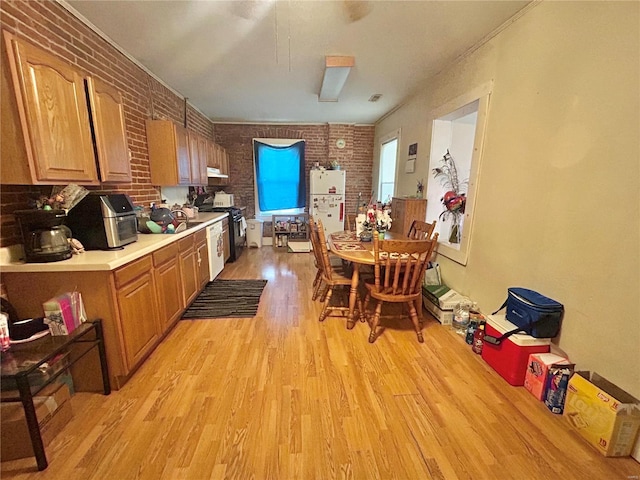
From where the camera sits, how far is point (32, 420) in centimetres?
130

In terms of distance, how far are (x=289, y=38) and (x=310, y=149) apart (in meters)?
3.69

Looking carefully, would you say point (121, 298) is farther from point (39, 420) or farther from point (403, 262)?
point (403, 262)

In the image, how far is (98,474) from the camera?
4.35 ft

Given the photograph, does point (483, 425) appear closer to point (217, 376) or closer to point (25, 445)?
point (217, 376)

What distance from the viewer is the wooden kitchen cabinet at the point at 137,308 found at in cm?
182

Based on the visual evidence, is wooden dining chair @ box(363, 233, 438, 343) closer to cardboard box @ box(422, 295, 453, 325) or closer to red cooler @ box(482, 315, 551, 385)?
cardboard box @ box(422, 295, 453, 325)

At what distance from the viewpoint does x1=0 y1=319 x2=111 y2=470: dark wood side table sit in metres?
1.28

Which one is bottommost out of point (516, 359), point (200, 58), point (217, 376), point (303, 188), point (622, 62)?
point (217, 376)

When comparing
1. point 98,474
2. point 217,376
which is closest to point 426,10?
point 217,376

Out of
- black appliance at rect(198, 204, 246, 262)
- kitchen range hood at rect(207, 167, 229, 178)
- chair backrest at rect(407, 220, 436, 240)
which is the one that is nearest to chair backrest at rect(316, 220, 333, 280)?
chair backrest at rect(407, 220, 436, 240)

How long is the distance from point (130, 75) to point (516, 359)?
4.15 metres

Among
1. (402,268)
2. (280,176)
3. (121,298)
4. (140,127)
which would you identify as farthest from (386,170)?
(121,298)

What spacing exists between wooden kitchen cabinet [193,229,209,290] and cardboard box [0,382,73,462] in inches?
67.6

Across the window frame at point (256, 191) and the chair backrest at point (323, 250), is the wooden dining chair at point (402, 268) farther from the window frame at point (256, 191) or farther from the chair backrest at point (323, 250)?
the window frame at point (256, 191)
